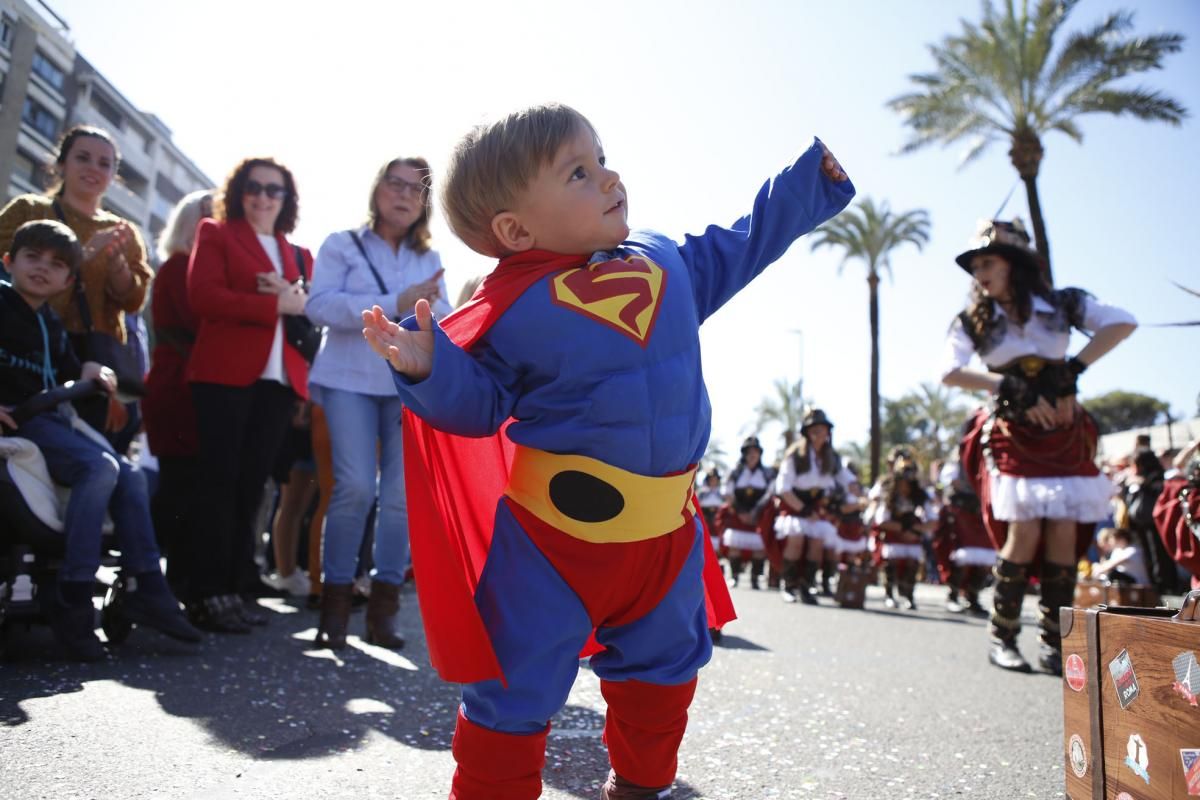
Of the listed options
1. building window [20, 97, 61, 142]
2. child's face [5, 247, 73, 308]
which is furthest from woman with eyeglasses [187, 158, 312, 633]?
building window [20, 97, 61, 142]

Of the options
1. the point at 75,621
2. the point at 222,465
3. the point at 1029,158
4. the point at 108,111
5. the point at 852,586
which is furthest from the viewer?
the point at 108,111

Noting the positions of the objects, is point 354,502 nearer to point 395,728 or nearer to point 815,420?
point 395,728

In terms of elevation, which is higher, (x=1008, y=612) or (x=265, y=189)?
(x=265, y=189)

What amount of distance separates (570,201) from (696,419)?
518 millimetres

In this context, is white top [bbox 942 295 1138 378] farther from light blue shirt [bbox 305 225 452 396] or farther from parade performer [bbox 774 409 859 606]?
parade performer [bbox 774 409 859 606]

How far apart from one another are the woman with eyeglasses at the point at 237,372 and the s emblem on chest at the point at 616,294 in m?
2.79

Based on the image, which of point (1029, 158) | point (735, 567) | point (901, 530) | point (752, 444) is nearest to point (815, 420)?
point (901, 530)

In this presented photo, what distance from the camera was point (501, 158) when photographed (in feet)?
6.24

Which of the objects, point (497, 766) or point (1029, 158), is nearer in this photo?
point (497, 766)

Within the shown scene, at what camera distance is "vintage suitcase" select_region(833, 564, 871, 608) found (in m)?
9.45

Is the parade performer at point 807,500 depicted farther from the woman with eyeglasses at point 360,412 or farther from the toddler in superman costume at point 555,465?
the toddler in superman costume at point 555,465

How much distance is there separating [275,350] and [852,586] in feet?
22.9

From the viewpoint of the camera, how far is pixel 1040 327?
4.41m

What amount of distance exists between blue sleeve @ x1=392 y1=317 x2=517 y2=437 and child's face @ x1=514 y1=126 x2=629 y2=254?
0.33 metres
